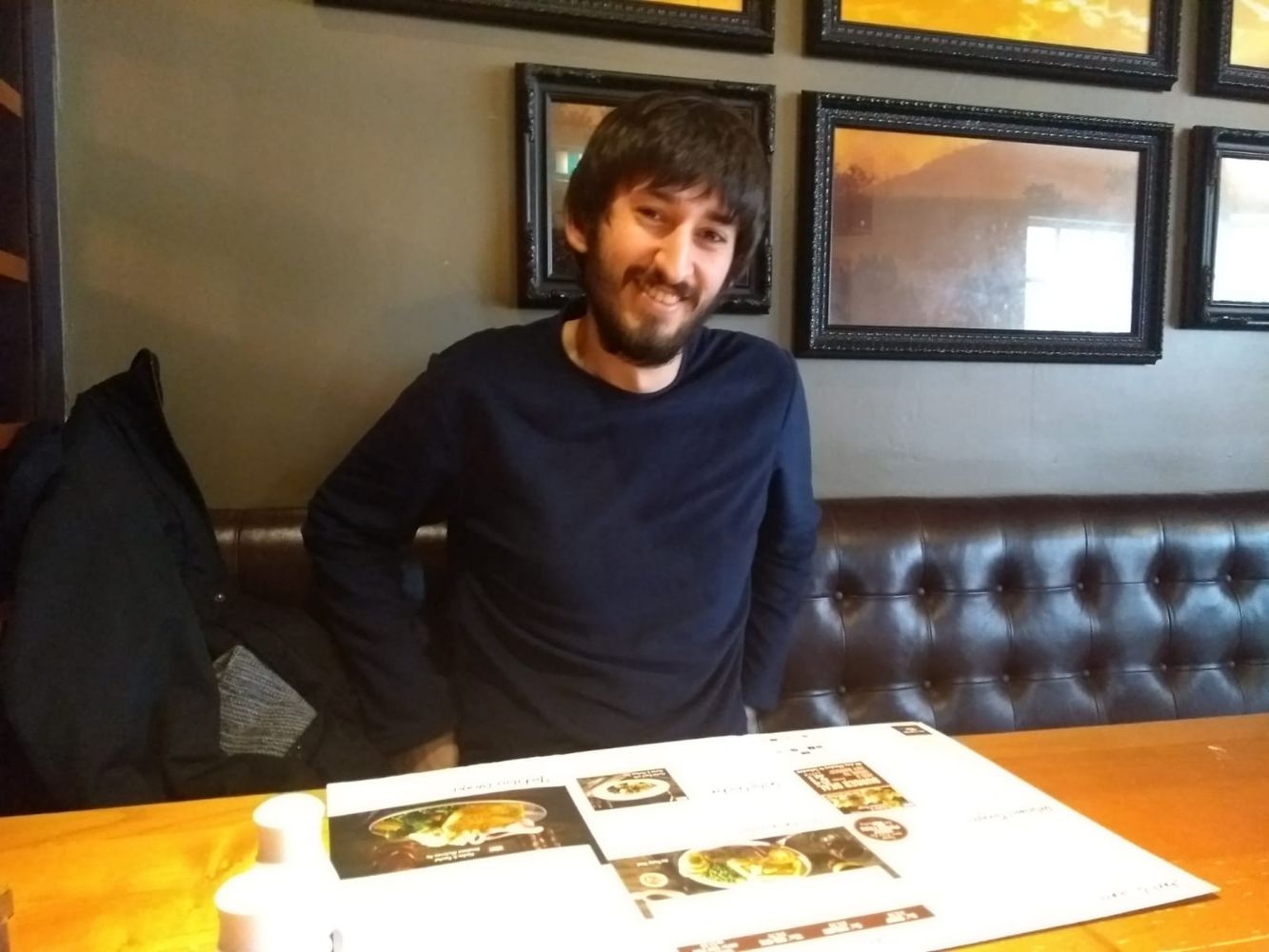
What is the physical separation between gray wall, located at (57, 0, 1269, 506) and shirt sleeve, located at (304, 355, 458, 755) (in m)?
0.38

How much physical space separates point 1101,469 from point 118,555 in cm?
178

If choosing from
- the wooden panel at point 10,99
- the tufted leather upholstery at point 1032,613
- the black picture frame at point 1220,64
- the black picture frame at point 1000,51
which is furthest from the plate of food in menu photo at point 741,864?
the black picture frame at point 1220,64

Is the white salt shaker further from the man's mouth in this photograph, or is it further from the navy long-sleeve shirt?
the man's mouth

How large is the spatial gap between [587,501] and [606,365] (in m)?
0.19

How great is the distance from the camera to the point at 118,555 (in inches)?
42.7

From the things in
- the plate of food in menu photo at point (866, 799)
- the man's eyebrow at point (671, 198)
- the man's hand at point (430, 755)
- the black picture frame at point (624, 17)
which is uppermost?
the black picture frame at point (624, 17)

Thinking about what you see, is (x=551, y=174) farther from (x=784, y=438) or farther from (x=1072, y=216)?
(x=1072, y=216)

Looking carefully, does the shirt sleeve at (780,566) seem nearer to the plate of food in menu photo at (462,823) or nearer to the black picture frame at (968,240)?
the black picture frame at (968,240)

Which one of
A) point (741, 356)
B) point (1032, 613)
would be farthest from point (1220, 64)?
point (741, 356)

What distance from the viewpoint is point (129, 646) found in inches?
41.9

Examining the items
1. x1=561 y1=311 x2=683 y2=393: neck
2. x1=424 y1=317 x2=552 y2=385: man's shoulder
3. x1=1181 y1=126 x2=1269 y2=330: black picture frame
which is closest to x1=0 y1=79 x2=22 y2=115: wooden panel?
x1=424 y1=317 x2=552 y2=385: man's shoulder

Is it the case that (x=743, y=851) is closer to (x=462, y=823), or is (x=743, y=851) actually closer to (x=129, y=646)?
(x=462, y=823)

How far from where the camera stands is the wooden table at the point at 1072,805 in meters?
0.59

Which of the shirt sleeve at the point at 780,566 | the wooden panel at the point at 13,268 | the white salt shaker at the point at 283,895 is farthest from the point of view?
the shirt sleeve at the point at 780,566
